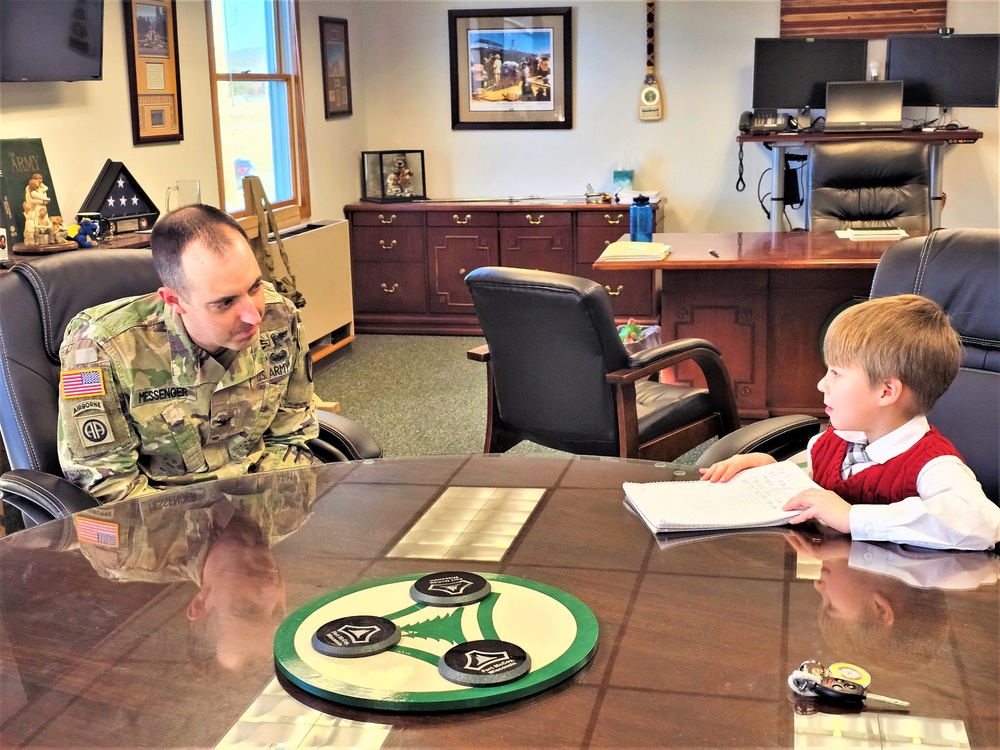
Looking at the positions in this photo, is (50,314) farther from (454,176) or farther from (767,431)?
(454,176)

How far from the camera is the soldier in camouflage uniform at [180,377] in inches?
76.6

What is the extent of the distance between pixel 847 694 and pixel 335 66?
5.54m

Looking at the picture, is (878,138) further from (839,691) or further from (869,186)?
(839,691)

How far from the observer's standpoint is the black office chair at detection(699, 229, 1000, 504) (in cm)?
193

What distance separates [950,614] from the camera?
1222 millimetres

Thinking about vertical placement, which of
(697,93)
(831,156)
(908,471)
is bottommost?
(908,471)

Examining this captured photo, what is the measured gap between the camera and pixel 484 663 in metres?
1.08

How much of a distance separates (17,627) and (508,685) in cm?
60

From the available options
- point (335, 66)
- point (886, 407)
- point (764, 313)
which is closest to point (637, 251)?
point (764, 313)

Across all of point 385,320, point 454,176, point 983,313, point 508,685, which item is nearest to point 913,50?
point 454,176

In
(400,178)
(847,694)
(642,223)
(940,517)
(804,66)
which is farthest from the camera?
(400,178)

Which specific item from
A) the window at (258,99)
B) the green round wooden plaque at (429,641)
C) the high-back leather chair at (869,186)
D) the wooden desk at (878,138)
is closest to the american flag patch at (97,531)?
the green round wooden plaque at (429,641)

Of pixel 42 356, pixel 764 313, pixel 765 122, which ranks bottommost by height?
pixel 764 313

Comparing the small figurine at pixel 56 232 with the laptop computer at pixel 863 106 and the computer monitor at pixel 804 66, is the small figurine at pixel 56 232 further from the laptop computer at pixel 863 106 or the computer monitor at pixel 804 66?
the laptop computer at pixel 863 106
